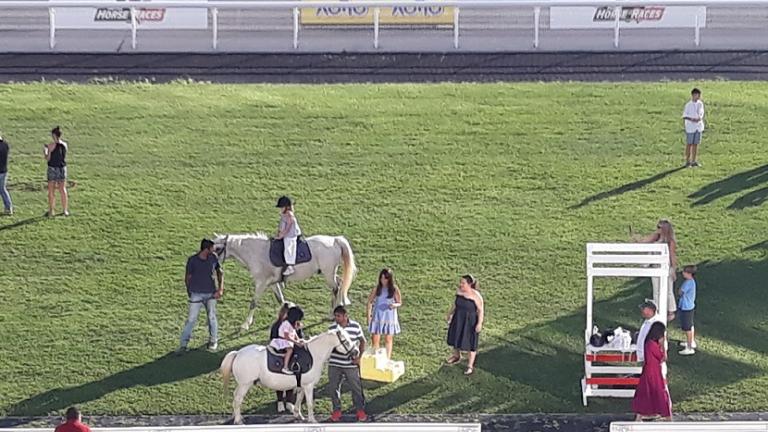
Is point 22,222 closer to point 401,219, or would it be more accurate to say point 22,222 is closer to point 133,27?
point 401,219

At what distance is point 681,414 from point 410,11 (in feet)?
53.0

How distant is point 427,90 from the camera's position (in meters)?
30.5

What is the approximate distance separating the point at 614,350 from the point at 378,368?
296 cm

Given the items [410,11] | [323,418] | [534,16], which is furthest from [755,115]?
[323,418]

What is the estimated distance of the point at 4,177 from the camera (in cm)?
2420

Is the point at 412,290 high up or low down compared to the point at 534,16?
down

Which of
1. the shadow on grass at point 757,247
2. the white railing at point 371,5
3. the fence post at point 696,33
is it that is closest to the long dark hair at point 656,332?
the shadow on grass at point 757,247

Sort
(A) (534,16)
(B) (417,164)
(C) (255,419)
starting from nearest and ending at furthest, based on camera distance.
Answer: (C) (255,419), (B) (417,164), (A) (534,16)

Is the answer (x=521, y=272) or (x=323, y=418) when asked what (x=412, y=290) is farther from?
(x=323, y=418)

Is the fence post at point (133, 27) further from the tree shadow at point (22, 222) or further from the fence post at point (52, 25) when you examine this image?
the tree shadow at point (22, 222)

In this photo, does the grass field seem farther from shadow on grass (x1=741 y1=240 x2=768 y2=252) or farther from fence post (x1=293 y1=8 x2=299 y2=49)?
fence post (x1=293 y1=8 x2=299 y2=49)

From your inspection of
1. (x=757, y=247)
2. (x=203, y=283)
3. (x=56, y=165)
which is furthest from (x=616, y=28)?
(x=203, y=283)

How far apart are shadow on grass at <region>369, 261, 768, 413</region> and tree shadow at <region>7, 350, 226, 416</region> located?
2477 mm

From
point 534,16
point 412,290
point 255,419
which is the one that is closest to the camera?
point 255,419
